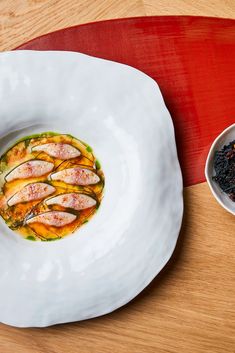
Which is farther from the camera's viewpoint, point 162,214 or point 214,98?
point 214,98

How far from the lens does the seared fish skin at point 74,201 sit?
139cm

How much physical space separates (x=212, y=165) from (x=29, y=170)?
468mm

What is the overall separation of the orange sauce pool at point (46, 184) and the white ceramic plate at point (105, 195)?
0.02 meters

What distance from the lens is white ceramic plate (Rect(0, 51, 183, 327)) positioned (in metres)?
1.29

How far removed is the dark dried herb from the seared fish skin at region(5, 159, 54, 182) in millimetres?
439

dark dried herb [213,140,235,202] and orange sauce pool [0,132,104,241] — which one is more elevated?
orange sauce pool [0,132,104,241]

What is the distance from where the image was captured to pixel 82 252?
1336mm

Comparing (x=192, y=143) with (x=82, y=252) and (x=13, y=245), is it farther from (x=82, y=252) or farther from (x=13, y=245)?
(x=13, y=245)

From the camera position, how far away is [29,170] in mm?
1396

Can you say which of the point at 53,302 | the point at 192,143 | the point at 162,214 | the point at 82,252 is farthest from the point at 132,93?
the point at 53,302

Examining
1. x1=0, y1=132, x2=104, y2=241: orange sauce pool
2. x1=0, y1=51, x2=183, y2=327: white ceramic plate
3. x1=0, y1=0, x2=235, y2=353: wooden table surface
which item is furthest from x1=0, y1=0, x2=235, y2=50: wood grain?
x1=0, y1=132, x2=104, y2=241: orange sauce pool

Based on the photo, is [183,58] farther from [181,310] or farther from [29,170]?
[181,310]

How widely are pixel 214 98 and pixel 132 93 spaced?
0.23 metres

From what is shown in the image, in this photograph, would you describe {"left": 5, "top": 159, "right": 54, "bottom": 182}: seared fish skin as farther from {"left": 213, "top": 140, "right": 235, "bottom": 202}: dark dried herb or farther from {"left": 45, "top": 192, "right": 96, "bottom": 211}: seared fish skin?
{"left": 213, "top": 140, "right": 235, "bottom": 202}: dark dried herb
